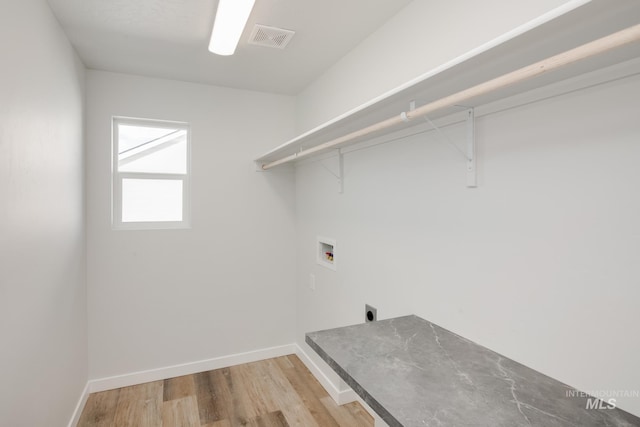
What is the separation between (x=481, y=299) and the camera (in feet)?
4.74

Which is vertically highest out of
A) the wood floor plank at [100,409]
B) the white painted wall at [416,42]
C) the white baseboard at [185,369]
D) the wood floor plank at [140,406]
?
the white painted wall at [416,42]

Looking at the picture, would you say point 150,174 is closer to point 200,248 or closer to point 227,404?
point 200,248

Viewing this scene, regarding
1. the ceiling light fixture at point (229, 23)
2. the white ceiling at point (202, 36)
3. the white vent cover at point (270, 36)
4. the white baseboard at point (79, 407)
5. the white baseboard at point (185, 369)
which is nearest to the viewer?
the ceiling light fixture at point (229, 23)

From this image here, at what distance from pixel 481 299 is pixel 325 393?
5.85 ft

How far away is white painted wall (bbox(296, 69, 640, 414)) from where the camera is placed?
A: 1.01 metres

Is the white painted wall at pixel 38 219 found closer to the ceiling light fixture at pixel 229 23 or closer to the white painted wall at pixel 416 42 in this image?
the ceiling light fixture at pixel 229 23

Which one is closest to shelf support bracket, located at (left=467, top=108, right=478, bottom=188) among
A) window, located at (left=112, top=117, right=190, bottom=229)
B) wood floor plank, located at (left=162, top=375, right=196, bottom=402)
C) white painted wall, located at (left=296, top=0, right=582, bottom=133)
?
white painted wall, located at (left=296, top=0, right=582, bottom=133)

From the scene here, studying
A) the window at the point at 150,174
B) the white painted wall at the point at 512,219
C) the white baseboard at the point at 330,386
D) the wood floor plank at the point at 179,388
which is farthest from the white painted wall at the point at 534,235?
the window at the point at 150,174

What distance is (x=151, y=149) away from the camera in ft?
9.96

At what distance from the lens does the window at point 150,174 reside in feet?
9.57

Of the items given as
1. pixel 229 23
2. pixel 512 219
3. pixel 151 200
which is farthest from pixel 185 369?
pixel 512 219

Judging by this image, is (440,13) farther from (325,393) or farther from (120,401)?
(120,401)

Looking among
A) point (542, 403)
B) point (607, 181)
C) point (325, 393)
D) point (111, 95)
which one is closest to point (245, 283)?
point (325, 393)

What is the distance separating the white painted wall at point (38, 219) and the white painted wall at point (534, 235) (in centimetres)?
181
